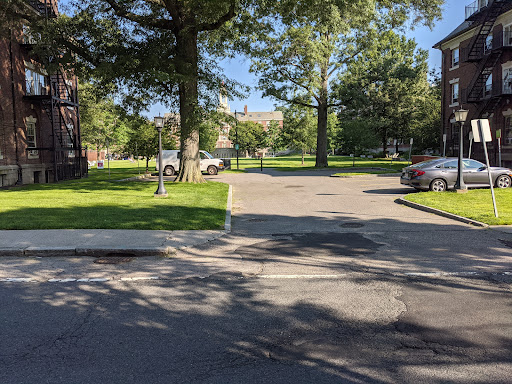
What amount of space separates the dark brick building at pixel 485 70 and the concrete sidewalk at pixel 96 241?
26.5 m

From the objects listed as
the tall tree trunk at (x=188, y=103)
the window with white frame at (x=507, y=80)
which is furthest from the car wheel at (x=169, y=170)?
the window with white frame at (x=507, y=80)

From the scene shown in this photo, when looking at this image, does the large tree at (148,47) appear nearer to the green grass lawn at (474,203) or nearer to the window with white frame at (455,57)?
the green grass lawn at (474,203)

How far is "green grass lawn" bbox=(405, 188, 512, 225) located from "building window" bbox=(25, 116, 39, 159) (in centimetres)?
2145

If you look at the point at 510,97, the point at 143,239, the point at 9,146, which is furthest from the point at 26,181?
the point at 510,97

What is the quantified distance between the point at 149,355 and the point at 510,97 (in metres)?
31.0

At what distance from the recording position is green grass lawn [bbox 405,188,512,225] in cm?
1084

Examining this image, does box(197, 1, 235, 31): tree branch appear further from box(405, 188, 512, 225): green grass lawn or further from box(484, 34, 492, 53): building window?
box(484, 34, 492, 53): building window

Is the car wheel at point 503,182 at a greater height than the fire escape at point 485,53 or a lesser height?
lesser

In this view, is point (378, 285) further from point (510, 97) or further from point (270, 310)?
point (510, 97)

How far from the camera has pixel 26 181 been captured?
23953 mm

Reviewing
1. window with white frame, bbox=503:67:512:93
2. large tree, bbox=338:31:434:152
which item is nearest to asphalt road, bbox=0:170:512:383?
window with white frame, bbox=503:67:512:93

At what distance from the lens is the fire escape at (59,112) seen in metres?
24.9

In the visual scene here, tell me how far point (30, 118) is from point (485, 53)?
3069 centimetres

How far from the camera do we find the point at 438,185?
56.6ft
